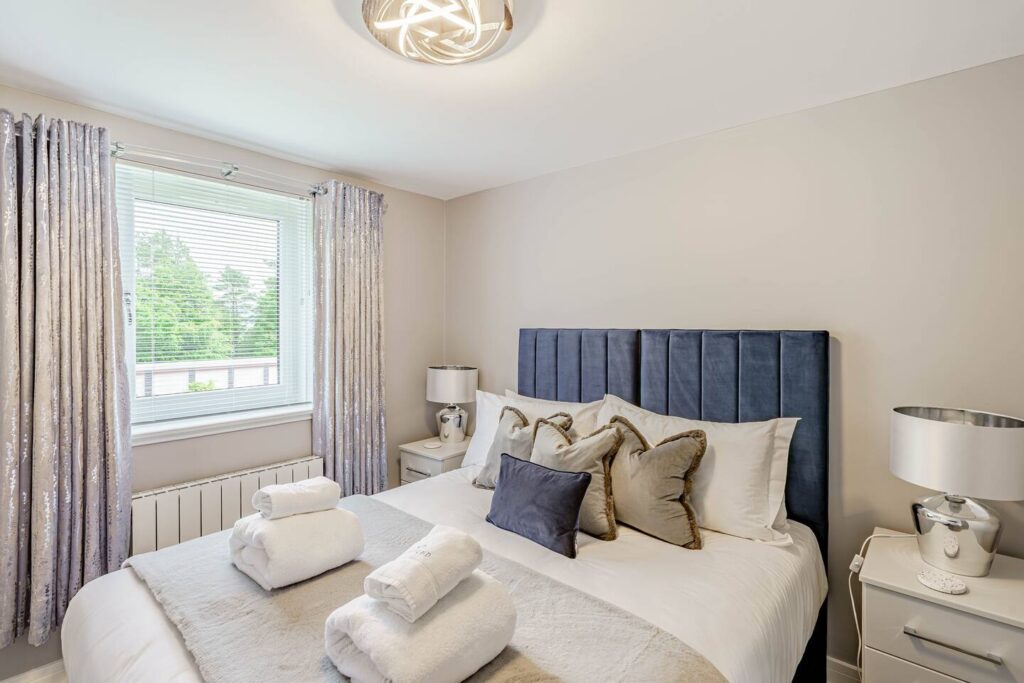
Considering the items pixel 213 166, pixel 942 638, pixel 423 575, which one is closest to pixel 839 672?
pixel 942 638

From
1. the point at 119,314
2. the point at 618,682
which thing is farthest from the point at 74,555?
the point at 618,682

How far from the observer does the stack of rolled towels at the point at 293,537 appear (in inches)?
59.0

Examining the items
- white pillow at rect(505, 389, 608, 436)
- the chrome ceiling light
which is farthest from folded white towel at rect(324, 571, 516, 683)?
the chrome ceiling light

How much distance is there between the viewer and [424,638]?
43.1 inches

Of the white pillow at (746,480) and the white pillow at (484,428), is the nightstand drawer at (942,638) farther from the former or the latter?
the white pillow at (484,428)

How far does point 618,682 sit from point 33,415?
→ 2.42 metres

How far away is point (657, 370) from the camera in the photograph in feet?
8.24

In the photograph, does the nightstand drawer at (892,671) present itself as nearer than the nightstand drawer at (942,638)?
No

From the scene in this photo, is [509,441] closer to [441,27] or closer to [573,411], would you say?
[573,411]

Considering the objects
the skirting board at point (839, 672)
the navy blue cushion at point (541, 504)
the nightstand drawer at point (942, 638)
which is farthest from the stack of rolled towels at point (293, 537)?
the skirting board at point (839, 672)

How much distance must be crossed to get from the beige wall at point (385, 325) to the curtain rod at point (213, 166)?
0.05 meters

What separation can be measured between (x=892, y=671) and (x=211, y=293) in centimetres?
344

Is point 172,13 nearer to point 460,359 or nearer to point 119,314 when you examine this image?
point 119,314

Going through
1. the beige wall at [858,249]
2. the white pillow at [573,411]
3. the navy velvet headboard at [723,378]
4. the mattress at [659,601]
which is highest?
the beige wall at [858,249]
